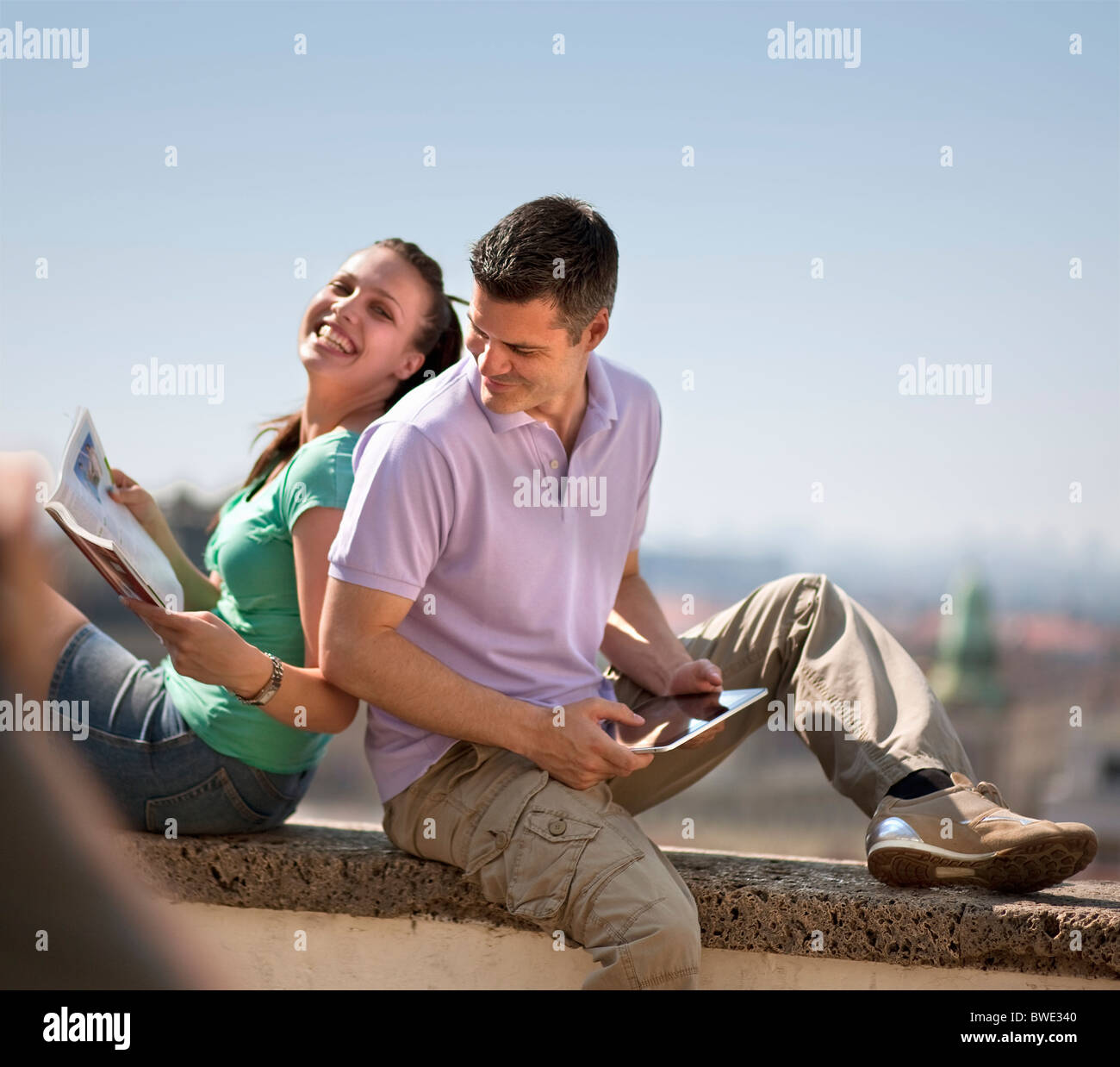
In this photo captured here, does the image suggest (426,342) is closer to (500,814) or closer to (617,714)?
Result: (617,714)

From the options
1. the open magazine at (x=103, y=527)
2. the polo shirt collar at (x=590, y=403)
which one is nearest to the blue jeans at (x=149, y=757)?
the open magazine at (x=103, y=527)

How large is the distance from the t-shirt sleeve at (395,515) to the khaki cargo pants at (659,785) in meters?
0.42

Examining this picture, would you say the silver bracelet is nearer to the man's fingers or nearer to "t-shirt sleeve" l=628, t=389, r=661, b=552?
the man's fingers

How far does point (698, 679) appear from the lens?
2676mm

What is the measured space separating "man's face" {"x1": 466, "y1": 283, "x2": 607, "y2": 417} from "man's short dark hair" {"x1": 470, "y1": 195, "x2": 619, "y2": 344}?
22 mm

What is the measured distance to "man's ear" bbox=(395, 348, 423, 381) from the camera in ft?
→ 9.91

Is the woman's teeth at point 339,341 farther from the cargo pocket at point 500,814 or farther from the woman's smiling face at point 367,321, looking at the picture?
the cargo pocket at point 500,814

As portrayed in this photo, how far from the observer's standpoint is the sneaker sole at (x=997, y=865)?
91.8 inches

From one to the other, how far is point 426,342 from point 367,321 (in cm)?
17

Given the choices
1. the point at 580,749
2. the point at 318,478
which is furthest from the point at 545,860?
the point at 318,478

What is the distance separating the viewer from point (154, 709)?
8.94 ft

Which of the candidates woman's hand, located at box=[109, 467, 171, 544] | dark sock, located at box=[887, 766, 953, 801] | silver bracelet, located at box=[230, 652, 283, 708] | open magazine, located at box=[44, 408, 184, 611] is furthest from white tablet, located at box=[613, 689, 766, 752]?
woman's hand, located at box=[109, 467, 171, 544]
